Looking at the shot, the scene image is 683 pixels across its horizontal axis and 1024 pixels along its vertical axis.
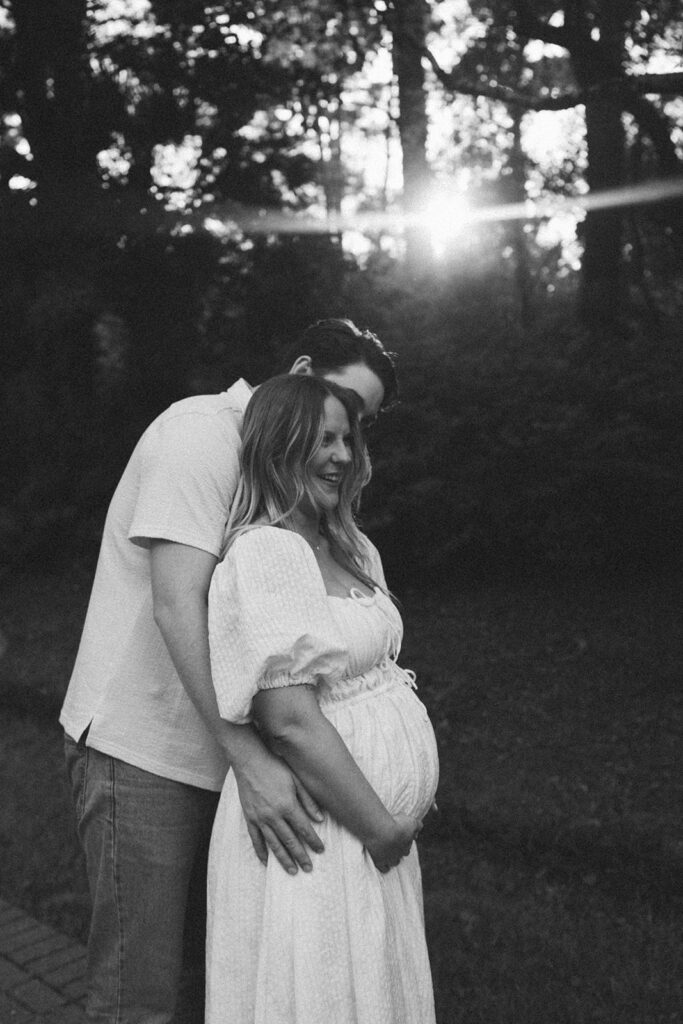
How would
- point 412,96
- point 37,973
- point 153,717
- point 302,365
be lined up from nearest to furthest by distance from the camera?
1. point 153,717
2. point 302,365
3. point 37,973
4. point 412,96

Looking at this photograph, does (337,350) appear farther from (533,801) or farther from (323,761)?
(533,801)

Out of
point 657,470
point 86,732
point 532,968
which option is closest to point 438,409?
point 657,470

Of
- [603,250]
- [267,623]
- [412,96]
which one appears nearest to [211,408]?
[267,623]

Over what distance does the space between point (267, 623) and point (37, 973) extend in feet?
9.23

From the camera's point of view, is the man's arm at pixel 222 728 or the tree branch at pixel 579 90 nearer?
the man's arm at pixel 222 728

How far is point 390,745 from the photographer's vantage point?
91.4 inches

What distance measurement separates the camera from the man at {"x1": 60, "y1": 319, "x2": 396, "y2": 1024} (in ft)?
7.77

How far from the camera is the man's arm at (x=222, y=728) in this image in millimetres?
2193

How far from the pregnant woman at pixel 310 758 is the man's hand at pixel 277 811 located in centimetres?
3

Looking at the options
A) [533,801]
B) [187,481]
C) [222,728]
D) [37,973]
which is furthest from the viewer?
[533,801]

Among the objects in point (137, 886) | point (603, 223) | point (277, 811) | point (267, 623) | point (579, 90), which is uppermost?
point (579, 90)

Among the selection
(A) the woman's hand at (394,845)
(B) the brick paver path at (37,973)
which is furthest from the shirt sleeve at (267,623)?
(B) the brick paver path at (37,973)

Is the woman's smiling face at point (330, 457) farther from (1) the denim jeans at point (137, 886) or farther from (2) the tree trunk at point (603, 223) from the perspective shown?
(2) the tree trunk at point (603, 223)

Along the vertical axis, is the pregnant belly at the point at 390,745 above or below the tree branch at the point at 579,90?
below
